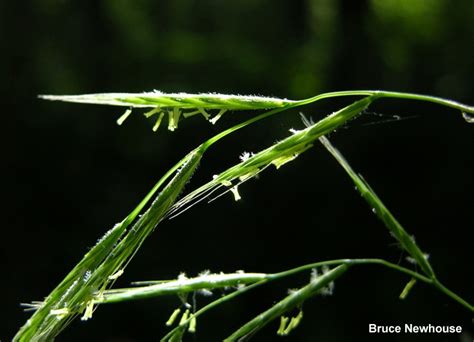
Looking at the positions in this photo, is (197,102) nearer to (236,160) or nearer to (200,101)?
(200,101)

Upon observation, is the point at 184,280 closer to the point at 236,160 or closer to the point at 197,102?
the point at 197,102

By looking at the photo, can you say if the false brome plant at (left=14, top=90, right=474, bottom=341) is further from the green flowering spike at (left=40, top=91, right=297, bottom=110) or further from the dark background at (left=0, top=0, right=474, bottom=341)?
the dark background at (left=0, top=0, right=474, bottom=341)

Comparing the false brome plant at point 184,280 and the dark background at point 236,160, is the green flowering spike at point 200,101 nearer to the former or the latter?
the false brome plant at point 184,280

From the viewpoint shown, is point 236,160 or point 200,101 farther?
point 236,160

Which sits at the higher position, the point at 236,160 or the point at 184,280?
the point at 236,160

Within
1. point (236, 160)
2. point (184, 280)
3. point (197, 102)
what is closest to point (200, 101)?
point (197, 102)

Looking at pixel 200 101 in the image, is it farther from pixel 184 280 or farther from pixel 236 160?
pixel 236 160

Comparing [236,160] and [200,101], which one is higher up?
[236,160]

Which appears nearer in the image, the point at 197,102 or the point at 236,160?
the point at 197,102

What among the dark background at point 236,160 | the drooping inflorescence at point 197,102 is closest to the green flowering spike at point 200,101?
the drooping inflorescence at point 197,102

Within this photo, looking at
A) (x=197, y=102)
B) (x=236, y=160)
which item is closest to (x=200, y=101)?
(x=197, y=102)
